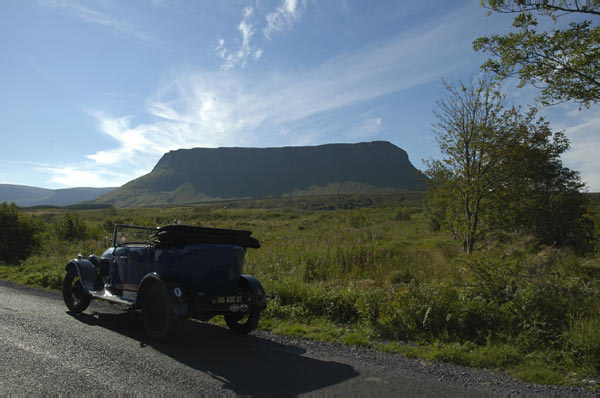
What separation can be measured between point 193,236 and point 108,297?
241cm

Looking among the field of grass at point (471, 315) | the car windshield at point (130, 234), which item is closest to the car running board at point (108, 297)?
the car windshield at point (130, 234)

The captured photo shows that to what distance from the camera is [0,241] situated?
58.3 feet

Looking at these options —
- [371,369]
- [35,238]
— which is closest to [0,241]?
[35,238]

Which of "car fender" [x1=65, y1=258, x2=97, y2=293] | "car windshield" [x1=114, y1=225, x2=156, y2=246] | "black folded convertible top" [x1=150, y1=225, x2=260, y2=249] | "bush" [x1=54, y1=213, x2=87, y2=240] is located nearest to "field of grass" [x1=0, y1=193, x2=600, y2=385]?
"black folded convertible top" [x1=150, y1=225, x2=260, y2=249]

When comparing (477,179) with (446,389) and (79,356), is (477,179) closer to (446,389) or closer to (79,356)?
(446,389)

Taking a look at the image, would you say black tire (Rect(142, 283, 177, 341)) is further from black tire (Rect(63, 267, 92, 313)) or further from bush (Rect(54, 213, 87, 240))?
bush (Rect(54, 213, 87, 240))

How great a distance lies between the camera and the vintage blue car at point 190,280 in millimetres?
5764

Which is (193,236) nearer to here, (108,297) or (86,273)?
(108,297)

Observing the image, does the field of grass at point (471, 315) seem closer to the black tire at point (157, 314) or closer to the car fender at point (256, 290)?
the car fender at point (256, 290)

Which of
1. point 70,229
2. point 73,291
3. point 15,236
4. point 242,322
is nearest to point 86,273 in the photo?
point 73,291

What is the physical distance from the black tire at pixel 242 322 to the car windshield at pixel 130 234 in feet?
7.97

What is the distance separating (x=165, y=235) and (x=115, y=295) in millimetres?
2249

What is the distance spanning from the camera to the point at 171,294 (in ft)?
18.6

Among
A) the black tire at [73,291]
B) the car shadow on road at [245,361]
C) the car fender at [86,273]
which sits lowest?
the car shadow on road at [245,361]
